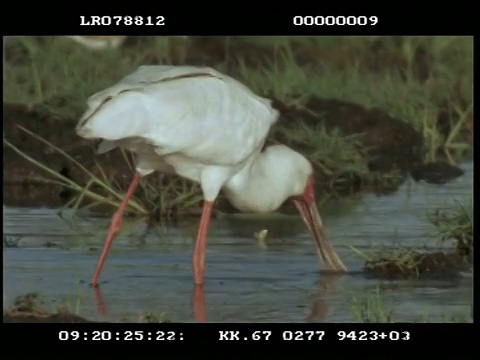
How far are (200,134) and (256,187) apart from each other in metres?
0.82

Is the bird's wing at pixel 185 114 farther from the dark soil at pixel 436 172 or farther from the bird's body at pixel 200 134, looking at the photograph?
the dark soil at pixel 436 172

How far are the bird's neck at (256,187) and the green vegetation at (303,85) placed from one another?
144 cm

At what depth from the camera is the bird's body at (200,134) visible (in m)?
8.13

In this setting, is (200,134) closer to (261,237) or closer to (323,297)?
(323,297)

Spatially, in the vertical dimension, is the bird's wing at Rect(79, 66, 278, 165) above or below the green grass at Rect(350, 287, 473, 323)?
above

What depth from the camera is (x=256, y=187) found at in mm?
9234

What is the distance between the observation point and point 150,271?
895cm

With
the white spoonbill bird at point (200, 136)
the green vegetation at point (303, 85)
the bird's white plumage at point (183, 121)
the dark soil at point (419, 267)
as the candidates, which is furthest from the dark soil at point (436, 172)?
the bird's white plumage at point (183, 121)

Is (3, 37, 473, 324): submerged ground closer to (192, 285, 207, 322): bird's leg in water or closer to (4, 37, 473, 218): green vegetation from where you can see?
(4, 37, 473, 218): green vegetation

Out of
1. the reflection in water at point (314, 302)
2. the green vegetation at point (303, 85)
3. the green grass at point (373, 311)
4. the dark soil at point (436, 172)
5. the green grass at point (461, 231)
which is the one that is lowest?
the green grass at point (373, 311)

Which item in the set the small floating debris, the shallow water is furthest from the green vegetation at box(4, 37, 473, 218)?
the small floating debris

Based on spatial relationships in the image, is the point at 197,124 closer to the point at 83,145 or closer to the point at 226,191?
the point at 226,191

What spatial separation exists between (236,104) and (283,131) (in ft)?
11.5

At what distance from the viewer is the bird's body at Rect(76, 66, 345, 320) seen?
8.13 m
